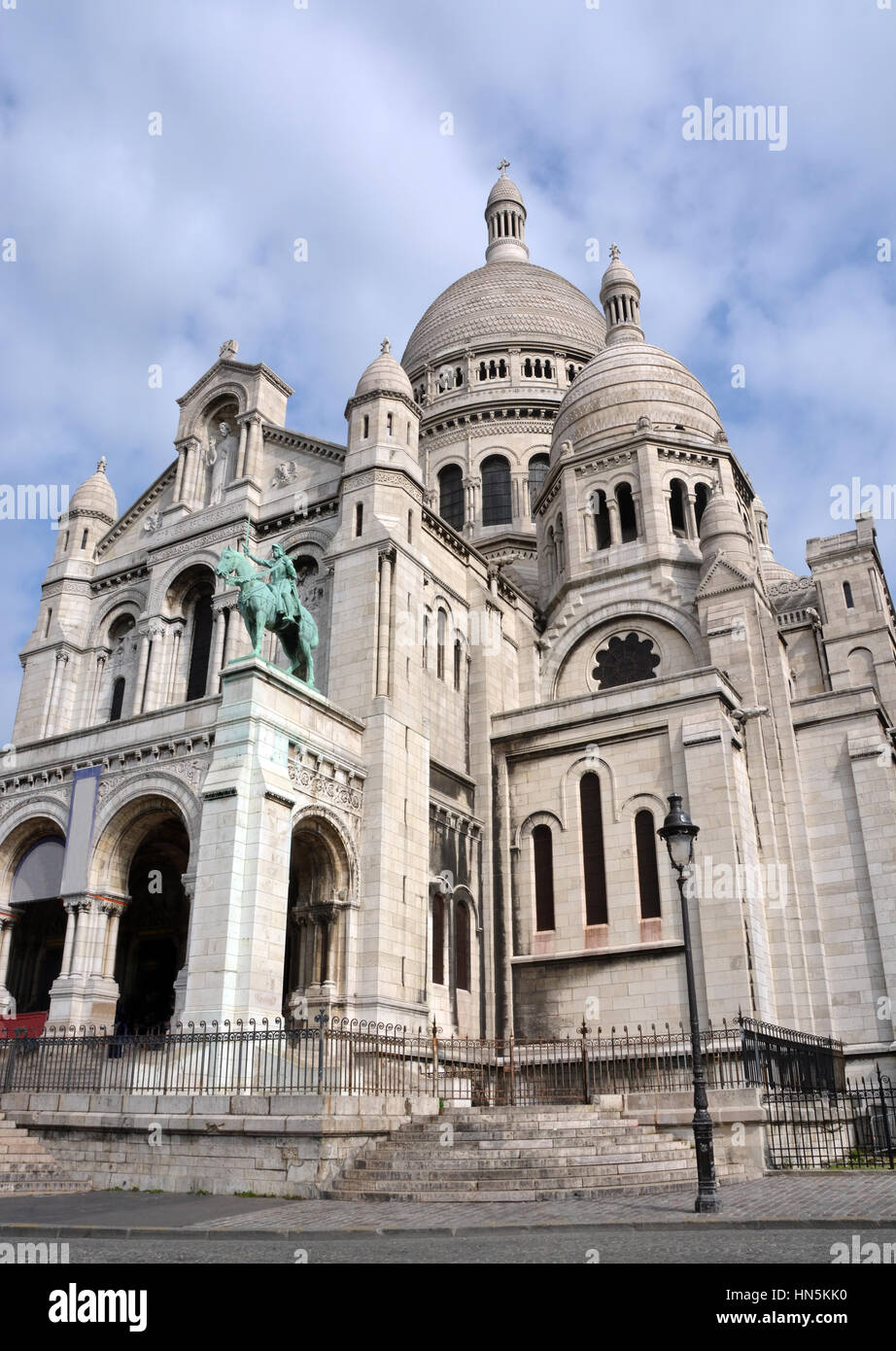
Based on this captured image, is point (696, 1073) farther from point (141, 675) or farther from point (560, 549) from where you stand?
point (560, 549)

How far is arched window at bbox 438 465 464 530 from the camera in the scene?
47.9 metres

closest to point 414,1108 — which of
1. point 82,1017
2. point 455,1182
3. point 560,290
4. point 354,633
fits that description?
point 455,1182

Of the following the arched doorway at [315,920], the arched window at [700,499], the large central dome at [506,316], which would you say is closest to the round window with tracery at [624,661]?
the arched window at [700,499]

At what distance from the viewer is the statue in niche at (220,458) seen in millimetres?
32844

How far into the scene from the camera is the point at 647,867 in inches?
1023

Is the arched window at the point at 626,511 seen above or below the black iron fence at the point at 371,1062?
above

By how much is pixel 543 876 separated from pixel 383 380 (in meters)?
14.6

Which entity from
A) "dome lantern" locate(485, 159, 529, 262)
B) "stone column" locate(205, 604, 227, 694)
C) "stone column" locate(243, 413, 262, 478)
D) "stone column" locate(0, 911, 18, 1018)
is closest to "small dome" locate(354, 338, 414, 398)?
"stone column" locate(243, 413, 262, 478)

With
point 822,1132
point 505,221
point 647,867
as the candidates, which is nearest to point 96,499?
point 647,867

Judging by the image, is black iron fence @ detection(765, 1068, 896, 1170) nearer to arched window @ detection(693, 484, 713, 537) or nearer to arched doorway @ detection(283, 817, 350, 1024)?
arched doorway @ detection(283, 817, 350, 1024)

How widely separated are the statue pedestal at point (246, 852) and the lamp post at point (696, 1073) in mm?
8676

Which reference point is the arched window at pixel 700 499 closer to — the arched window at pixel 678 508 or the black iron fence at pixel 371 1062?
the arched window at pixel 678 508

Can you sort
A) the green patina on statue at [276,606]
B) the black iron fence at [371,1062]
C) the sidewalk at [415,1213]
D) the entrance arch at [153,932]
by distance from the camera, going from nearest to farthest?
the sidewalk at [415,1213] < the black iron fence at [371,1062] < the green patina on statue at [276,606] < the entrance arch at [153,932]

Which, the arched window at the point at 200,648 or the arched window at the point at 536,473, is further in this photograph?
the arched window at the point at 536,473
